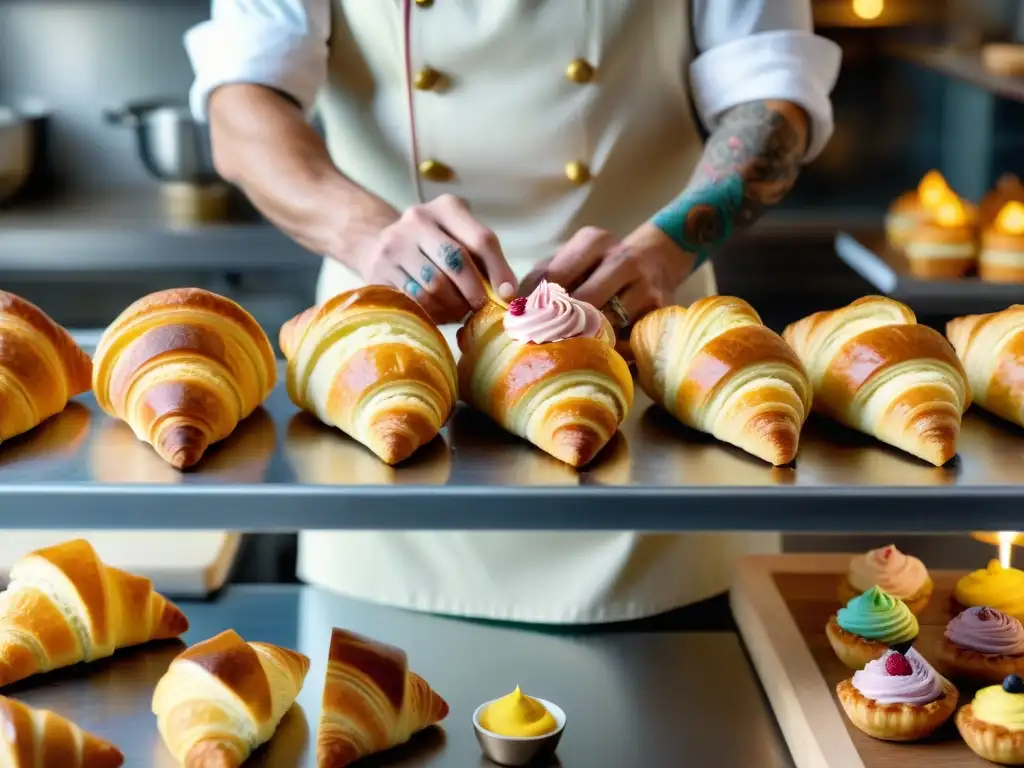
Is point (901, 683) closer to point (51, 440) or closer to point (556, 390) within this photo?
point (556, 390)

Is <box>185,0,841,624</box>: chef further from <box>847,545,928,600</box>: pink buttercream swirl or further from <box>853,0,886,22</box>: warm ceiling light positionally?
<box>853,0,886,22</box>: warm ceiling light

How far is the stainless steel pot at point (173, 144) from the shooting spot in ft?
9.12

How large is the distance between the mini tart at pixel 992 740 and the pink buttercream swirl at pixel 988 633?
102mm

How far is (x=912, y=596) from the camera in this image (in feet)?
3.90

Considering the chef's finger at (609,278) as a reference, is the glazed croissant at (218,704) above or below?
below

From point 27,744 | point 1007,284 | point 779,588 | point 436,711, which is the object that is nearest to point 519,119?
point 779,588

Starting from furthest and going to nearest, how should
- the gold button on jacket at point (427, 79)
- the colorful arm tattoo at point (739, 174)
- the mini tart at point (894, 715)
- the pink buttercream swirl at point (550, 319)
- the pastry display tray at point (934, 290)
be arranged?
the pastry display tray at point (934, 290) < the gold button on jacket at point (427, 79) < the colorful arm tattoo at point (739, 174) < the mini tart at point (894, 715) < the pink buttercream swirl at point (550, 319)

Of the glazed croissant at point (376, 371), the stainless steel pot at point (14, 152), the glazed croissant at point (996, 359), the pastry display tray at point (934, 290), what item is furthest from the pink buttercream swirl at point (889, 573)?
the stainless steel pot at point (14, 152)

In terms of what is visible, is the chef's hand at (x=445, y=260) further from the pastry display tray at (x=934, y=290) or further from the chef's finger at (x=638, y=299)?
the pastry display tray at (x=934, y=290)

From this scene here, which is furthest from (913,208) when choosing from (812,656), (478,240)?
(478,240)

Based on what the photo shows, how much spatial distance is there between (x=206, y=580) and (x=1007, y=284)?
6.94 feet

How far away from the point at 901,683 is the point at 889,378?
264mm

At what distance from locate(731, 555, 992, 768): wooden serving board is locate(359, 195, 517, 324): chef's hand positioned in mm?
382

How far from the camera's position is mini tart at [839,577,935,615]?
118cm
